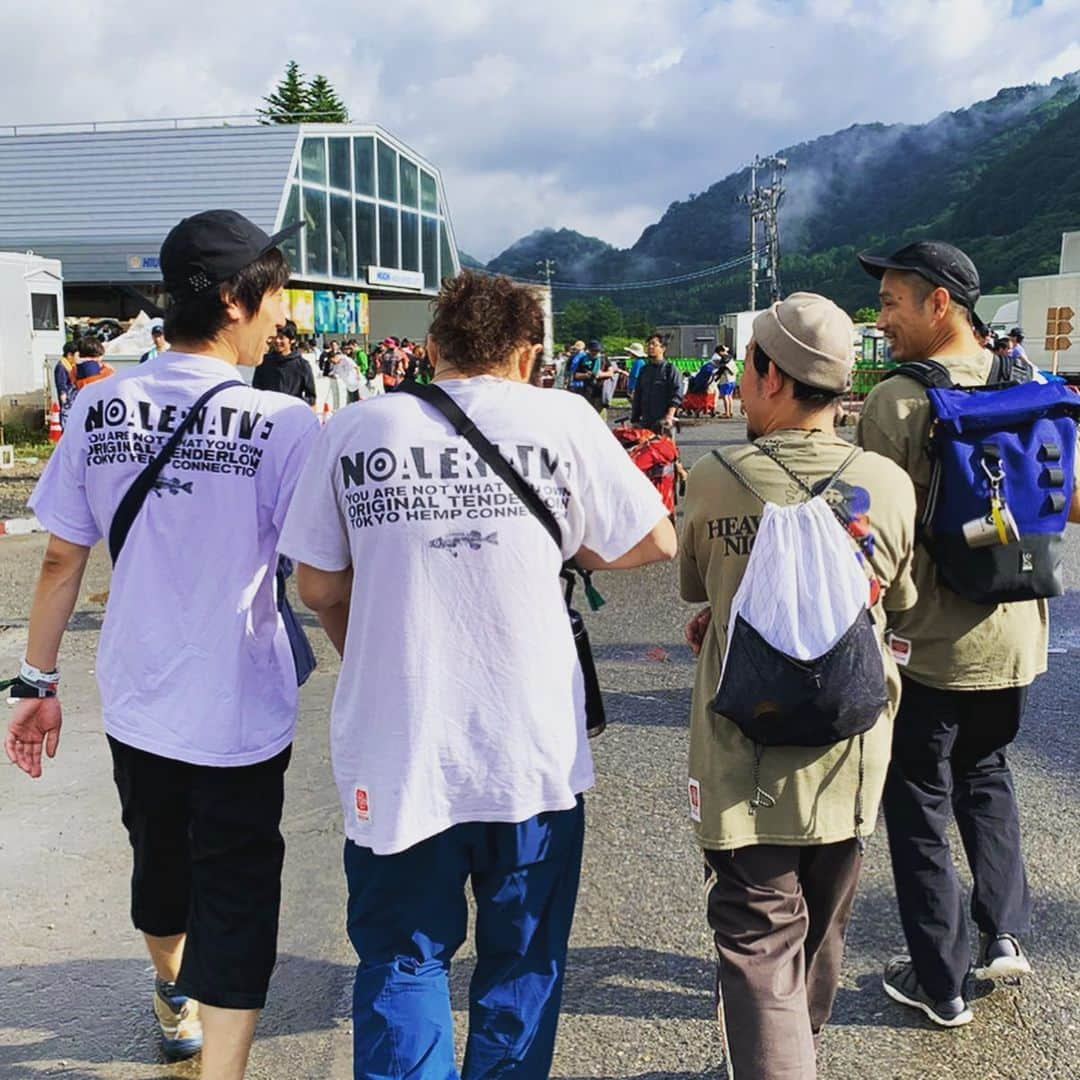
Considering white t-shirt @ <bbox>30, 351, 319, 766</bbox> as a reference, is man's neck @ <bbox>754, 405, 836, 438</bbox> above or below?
above

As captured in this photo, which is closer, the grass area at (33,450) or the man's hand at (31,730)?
the man's hand at (31,730)

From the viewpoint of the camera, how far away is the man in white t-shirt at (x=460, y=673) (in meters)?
2.01

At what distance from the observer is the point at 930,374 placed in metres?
2.80

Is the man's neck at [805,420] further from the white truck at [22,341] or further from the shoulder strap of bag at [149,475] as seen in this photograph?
the white truck at [22,341]

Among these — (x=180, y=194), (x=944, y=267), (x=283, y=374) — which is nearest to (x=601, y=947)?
(x=944, y=267)

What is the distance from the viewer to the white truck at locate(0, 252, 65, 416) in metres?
20.1

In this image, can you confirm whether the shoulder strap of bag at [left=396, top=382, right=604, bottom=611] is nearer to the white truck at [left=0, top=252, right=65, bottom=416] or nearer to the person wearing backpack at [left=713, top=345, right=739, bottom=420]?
the white truck at [left=0, top=252, right=65, bottom=416]

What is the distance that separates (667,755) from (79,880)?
238 centimetres

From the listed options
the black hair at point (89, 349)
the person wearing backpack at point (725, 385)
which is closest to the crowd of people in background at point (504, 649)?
the black hair at point (89, 349)

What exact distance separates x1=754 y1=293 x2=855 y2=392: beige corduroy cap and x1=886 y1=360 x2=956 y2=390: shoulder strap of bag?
56 centimetres

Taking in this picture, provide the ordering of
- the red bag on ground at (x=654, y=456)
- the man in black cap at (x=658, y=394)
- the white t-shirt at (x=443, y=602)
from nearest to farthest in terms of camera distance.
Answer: the white t-shirt at (x=443, y=602)
the red bag on ground at (x=654, y=456)
the man in black cap at (x=658, y=394)

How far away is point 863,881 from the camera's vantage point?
11.9 feet

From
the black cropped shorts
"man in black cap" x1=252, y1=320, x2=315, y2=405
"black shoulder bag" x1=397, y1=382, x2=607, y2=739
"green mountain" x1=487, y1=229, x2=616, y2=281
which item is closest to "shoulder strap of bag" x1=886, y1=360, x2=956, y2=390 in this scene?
"black shoulder bag" x1=397, y1=382, x2=607, y2=739

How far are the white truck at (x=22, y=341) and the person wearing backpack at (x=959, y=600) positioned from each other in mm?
19725
